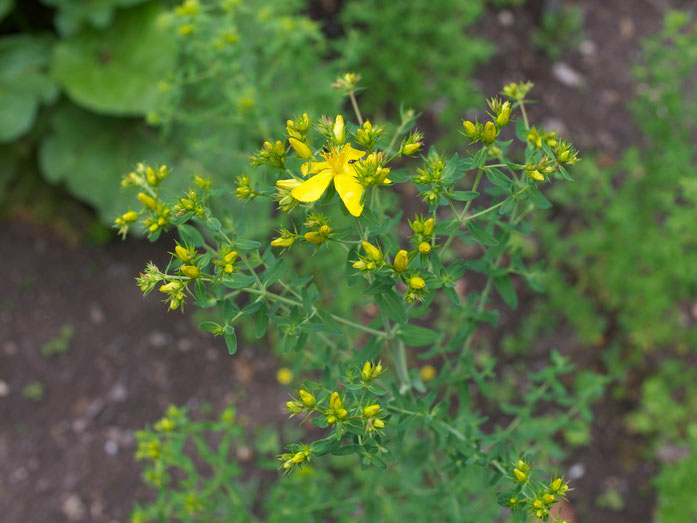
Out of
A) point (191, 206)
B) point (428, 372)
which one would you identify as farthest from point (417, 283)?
point (428, 372)

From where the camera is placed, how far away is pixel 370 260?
109cm

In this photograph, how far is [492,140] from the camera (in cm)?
113

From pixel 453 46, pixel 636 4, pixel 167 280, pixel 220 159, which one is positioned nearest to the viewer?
pixel 167 280

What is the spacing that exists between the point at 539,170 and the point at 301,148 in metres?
0.45

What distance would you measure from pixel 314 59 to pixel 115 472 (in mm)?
2243

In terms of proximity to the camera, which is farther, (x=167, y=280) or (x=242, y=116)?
(x=242, y=116)

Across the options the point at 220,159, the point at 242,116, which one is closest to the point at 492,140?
the point at 242,116

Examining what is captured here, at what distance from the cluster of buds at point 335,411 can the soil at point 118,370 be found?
6.94ft

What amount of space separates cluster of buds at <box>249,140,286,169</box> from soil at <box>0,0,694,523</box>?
219 centimetres

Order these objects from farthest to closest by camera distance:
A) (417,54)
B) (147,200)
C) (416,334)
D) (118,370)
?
(417,54)
(118,370)
(416,334)
(147,200)

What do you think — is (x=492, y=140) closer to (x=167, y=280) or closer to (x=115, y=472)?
(x=167, y=280)

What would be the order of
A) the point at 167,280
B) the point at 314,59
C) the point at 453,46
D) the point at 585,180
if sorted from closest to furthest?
the point at 167,280
the point at 314,59
the point at 585,180
the point at 453,46

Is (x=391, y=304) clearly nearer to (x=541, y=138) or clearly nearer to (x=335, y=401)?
(x=335, y=401)

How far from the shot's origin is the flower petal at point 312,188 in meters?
1.07
